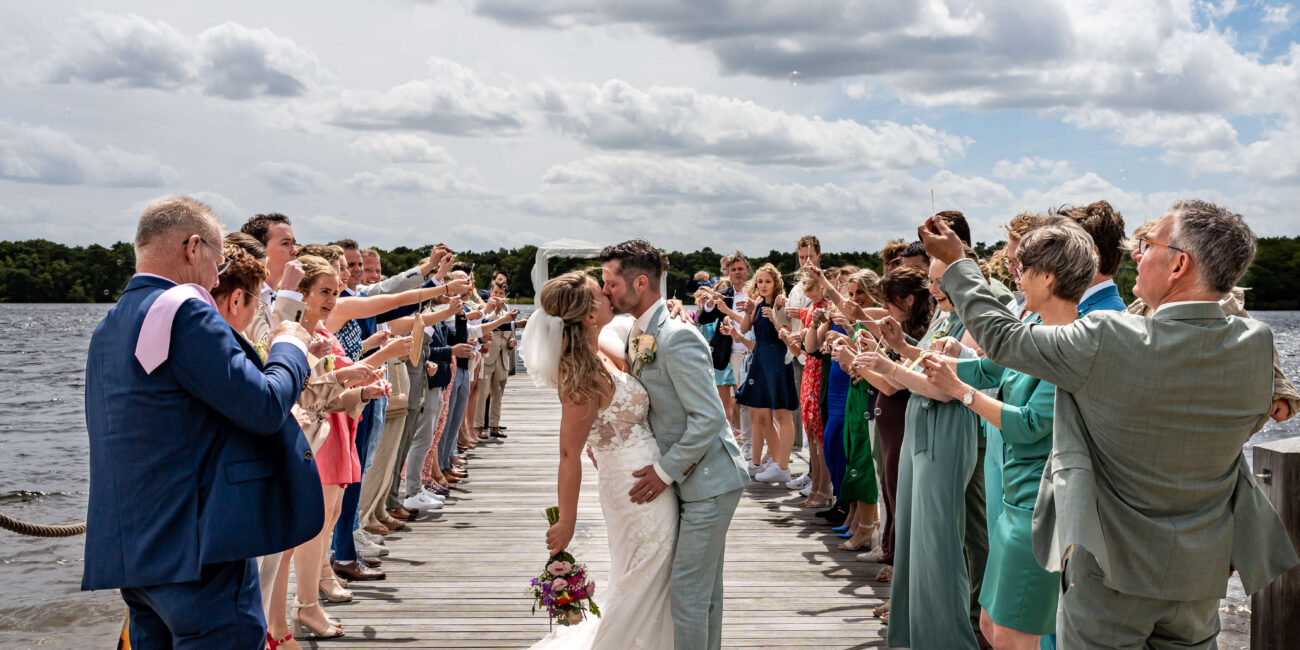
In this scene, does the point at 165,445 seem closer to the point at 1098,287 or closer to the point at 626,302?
the point at 626,302

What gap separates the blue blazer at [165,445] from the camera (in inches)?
95.8

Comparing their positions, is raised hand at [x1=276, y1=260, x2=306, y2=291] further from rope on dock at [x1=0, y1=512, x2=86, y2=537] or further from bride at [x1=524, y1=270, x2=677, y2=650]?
rope on dock at [x1=0, y1=512, x2=86, y2=537]

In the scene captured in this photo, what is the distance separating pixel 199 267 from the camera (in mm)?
2654

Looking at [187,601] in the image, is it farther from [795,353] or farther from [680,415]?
[795,353]

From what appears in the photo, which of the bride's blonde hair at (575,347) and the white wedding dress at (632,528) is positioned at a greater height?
the bride's blonde hair at (575,347)

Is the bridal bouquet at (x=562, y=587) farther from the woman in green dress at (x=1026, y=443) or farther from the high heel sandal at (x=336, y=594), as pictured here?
the high heel sandal at (x=336, y=594)

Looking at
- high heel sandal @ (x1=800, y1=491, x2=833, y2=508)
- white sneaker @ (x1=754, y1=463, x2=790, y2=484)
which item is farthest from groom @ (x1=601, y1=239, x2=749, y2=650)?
white sneaker @ (x1=754, y1=463, x2=790, y2=484)

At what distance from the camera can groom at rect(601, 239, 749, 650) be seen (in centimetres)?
356

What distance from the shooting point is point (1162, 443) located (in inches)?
90.9

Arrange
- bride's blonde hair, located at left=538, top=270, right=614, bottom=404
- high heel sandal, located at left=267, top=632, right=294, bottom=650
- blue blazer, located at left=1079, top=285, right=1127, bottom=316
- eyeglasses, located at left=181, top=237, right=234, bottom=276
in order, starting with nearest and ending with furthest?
1. eyeglasses, located at left=181, top=237, right=234, bottom=276
2. blue blazer, located at left=1079, top=285, right=1127, bottom=316
3. bride's blonde hair, located at left=538, top=270, right=614, bottom=404
4. high heel sandal, located at left=267, top=632, right=294, bottom=650

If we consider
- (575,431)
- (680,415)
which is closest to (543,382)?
(575,431)

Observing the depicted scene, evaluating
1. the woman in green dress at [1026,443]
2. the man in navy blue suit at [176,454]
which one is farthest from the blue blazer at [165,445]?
the woman in green dress at [1026,443]

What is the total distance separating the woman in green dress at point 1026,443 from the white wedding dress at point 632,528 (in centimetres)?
123

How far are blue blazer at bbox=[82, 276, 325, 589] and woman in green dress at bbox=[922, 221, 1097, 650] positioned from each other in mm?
2256
